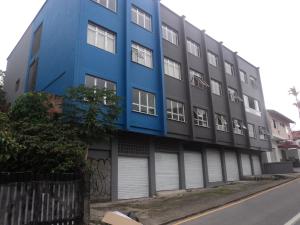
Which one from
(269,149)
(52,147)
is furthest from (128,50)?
(269,149)

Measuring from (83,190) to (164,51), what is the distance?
1480 cm

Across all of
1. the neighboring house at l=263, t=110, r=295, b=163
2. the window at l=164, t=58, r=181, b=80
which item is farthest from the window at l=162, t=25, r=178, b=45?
the neighboring house at l=263, t=110, r=295, b=163

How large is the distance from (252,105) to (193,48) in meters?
11.6

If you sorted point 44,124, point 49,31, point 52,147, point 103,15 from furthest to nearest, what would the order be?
point 49,31
point 103,15
point 44,124
point 52,147

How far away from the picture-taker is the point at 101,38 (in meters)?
18.5

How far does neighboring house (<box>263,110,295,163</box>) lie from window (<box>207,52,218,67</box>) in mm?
13567

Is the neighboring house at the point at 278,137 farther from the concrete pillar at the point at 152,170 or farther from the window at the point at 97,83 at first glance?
the window at the point at 97,83

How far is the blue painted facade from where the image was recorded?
17156mm

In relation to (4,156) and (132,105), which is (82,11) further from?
(4,156)

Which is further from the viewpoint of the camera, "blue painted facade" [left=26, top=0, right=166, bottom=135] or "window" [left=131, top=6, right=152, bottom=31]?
"window" [left=131, top=6, right=152, bottom=31]

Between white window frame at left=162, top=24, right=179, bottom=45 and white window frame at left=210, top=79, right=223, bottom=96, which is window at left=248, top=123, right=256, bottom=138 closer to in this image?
white window frame at left=210, top=79, right=223, bottom=96

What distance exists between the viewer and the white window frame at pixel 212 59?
2846 cm

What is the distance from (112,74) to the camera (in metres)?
18.1

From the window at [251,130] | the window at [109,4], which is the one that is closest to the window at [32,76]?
the window at [109,4]
